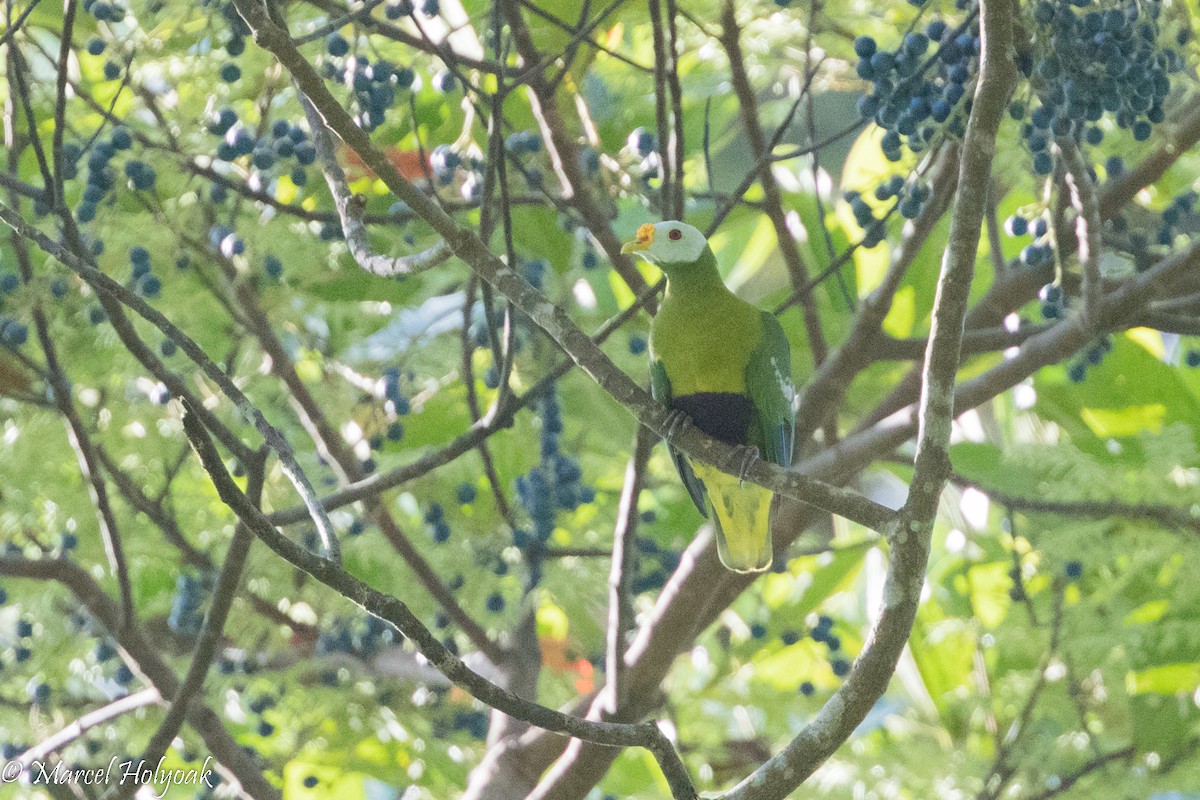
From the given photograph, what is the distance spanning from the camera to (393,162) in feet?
10.0

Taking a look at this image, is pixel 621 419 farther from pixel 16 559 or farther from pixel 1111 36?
pixel 1111 36

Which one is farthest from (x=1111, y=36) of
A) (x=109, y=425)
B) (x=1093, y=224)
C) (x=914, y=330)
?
(x=109, y=425)

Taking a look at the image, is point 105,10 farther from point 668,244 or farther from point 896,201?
point 896,201

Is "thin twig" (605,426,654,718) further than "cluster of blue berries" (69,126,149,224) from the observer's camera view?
No

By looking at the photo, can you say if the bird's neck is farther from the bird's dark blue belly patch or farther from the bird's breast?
the bird's dark blue belly patch

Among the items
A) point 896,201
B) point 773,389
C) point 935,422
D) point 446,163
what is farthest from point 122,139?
point 935,422

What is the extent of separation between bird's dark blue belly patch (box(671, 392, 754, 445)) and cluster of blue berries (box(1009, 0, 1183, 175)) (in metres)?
0.92

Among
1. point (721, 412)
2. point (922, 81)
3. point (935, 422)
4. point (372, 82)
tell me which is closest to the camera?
point (935, 422)

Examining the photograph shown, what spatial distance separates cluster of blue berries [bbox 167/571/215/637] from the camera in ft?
10.3

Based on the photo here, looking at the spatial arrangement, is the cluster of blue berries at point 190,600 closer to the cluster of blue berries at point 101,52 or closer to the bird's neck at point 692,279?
the cluster of blue berries at point 101,52

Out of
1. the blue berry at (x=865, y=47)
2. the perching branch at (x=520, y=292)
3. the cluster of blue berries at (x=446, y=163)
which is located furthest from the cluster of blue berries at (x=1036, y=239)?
the cluster of blue berries at (x=446, y=163)

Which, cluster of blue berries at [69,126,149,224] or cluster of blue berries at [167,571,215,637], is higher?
cluster of blue berries at [69,126,149,224]

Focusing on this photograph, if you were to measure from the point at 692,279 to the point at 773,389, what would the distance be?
0.28 metres

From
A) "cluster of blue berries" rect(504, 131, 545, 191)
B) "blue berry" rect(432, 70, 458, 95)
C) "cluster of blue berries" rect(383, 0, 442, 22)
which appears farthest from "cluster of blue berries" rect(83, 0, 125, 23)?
"cluster of blue berries" rect(504, 131, 545, 191)
